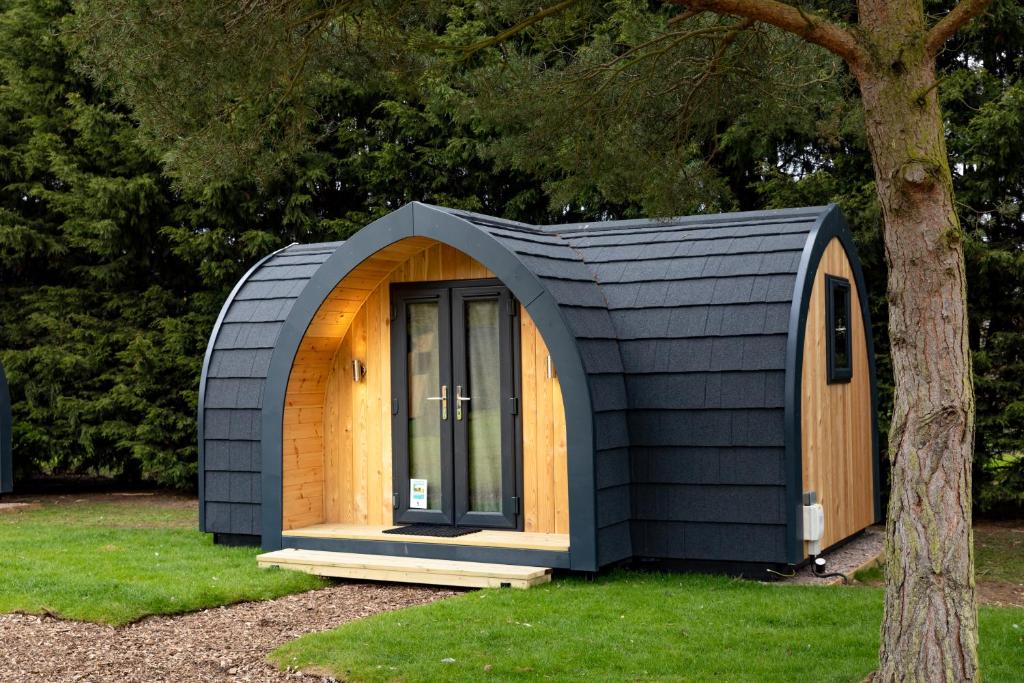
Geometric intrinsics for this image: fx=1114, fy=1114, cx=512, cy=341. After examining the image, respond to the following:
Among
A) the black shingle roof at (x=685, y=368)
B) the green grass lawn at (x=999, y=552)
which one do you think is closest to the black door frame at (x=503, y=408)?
the black shingle roof at (x=685, y=368)

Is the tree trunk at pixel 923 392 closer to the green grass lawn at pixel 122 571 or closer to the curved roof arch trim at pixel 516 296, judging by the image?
the curved roof arch trim at pixel 516 296

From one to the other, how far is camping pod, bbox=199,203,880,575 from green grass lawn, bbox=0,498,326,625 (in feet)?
1.87

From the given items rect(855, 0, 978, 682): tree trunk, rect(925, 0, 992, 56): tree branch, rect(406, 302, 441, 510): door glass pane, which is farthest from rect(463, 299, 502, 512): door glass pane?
rect(925, 0, 992, 56): tree branch

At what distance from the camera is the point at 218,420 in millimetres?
9648

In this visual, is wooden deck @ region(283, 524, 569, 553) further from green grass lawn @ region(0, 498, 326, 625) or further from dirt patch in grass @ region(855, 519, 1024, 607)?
dirt patch in grass @ region(855, 519, 1024, 607)

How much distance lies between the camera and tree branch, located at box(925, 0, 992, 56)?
459 centimetres

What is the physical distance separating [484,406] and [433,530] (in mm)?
1055

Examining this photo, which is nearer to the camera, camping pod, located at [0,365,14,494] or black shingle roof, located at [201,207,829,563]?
black shingle roof, located at [201,207,829,563]

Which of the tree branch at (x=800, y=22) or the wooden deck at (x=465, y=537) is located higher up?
the tree branch at (x=800, y=22)

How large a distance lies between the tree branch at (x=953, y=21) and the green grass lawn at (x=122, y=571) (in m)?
5.34

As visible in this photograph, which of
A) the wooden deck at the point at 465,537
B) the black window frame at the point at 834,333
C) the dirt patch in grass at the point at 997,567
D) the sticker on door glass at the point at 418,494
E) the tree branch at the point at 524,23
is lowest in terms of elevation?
the dirt patch in grass at the point at 997,567

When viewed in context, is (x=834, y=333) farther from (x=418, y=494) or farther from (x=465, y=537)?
(x=418, y=494)

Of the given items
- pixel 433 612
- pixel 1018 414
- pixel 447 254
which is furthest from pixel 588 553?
pixel 1018 414

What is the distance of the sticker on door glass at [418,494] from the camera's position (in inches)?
357
